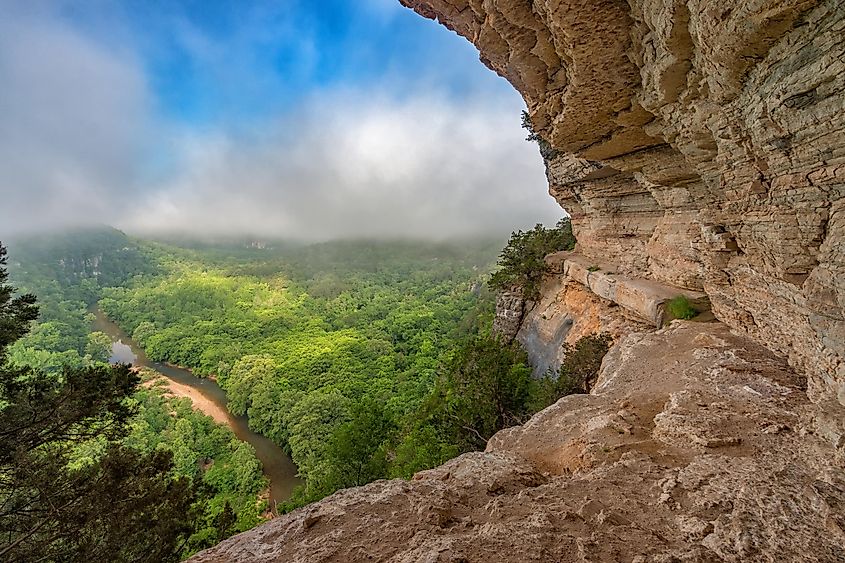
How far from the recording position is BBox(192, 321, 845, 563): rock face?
3826 millimetres

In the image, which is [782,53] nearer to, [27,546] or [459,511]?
[459,511]

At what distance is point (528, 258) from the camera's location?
26.3m

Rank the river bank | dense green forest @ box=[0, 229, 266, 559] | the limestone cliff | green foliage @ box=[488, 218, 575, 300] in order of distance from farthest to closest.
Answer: the river bank < green foliage @ box=[488, 218, 575, 300] < dense green forest @ box=[0, 229, 266, 559] < the limestone cliff

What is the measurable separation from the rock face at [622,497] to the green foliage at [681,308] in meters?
5.35

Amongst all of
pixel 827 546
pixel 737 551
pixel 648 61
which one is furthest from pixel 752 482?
pixel 648 61

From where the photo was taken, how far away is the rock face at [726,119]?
5.37 m

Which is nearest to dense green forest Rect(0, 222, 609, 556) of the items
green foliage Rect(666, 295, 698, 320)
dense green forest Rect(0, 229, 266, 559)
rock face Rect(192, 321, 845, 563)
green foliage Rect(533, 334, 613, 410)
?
green foliage Rect(533, 334, 613, 410)

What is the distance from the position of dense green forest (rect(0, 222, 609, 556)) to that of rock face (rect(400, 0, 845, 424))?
6.29 metres

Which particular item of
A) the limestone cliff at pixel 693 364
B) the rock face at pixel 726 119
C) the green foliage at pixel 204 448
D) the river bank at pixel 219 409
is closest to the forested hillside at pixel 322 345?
the river bank at pixel 219 409

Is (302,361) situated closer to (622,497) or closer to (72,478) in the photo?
(72,478)

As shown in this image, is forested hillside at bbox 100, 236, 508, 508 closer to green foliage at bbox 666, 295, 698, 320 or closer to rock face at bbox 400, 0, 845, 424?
green foliage at bbox 666, 295, 698, 320

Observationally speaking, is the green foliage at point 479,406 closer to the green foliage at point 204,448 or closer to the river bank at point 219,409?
the river bank at point 219,409

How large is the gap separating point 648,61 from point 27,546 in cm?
1539

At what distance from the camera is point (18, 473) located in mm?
7562
